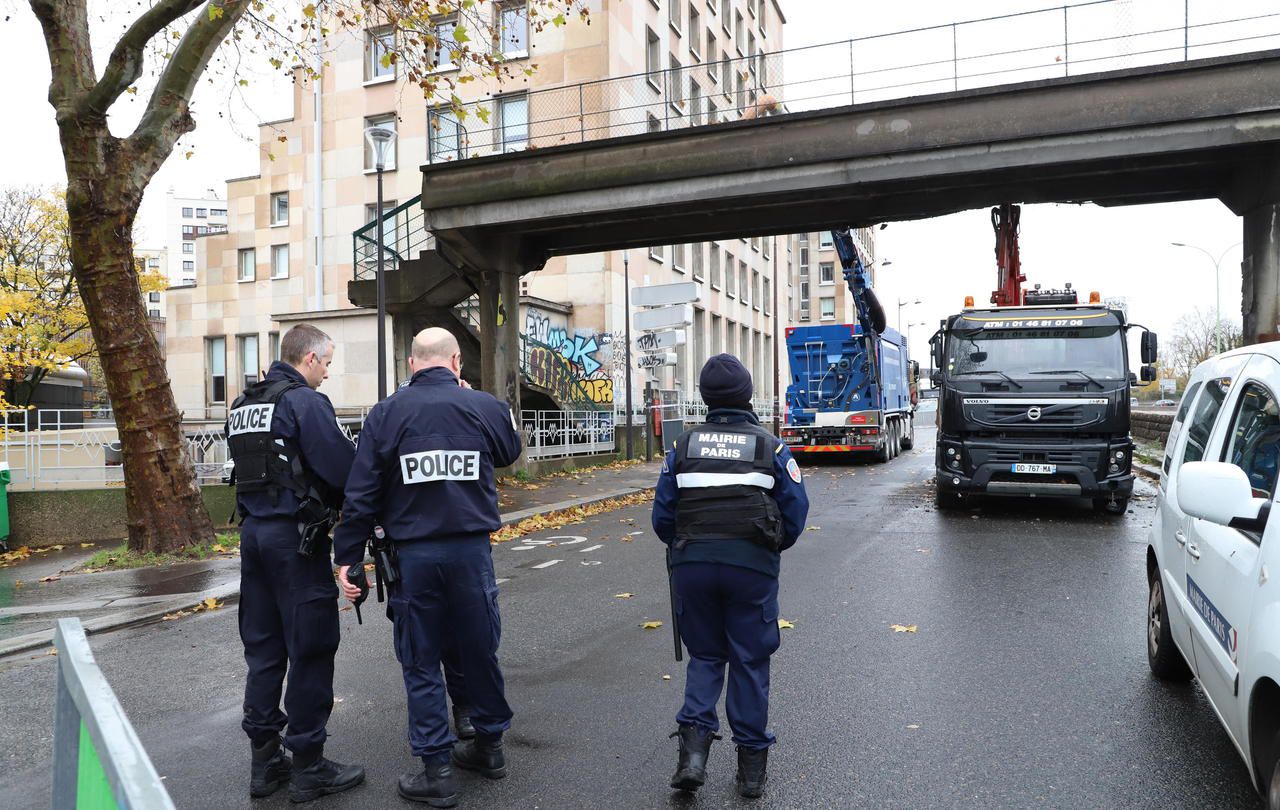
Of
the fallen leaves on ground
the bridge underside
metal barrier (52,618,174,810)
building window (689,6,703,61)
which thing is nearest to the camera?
metal barrier (52,618,174,810)

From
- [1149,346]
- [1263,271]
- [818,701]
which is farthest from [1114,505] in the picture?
[818,701]

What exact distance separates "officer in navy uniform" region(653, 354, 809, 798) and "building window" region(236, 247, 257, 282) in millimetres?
35390

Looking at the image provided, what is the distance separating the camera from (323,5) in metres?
12.2

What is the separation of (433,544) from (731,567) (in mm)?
1229

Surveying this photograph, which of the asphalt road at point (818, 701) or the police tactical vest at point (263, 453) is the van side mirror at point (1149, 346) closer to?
the asphalt road at point (818, 701)

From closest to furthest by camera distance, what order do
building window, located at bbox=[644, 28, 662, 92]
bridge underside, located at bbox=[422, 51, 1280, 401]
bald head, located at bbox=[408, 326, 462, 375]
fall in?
bald head, located at bbox=[408, 326, 462, 375] → bridge underside, located at bbox=[422, 51, 1280, 401] → building window, located at bbox=[644, 28, 662, 92]

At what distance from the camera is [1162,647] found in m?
5.04

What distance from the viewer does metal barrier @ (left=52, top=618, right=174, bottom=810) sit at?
1.38 metres

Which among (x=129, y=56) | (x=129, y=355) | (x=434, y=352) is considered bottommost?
(x=434, y=352)

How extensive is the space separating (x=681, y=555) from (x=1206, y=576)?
213 centimetres

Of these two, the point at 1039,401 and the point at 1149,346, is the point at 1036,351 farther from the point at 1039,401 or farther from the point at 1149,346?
the point at 1149,346

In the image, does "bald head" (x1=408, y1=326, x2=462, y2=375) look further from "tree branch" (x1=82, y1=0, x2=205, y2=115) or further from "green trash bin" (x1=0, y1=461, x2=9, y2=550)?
"green trash bin" (x1=0, y1=461, x2=9, y2=550)

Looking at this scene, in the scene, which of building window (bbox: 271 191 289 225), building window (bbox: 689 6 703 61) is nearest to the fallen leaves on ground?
building window (bbox: 271 191 289 225)

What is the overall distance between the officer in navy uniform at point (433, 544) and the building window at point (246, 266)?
114 feet
